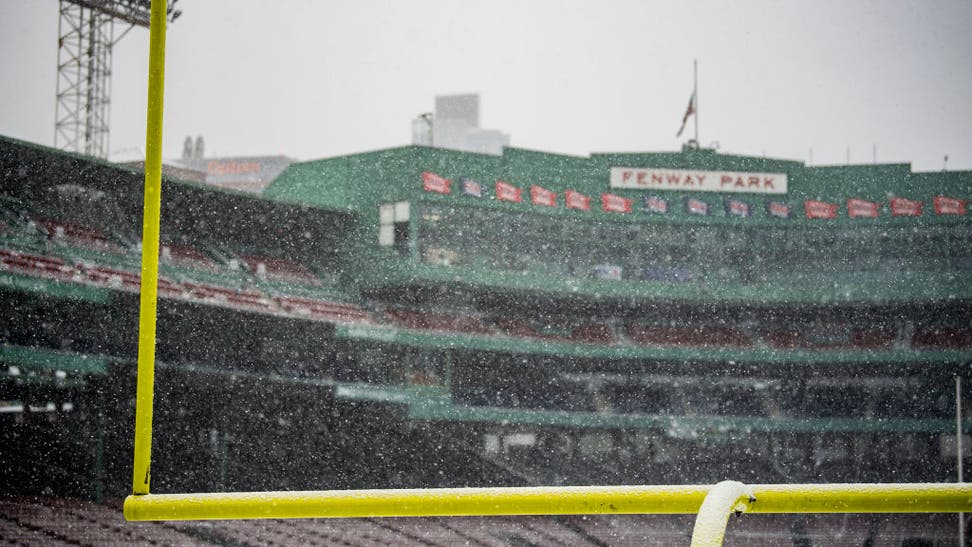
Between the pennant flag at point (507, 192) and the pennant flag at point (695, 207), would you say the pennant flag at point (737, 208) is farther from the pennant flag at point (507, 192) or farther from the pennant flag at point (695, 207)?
the pennant flag at point (507, 192)

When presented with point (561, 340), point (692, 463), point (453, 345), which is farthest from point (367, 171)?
point (692, 463)

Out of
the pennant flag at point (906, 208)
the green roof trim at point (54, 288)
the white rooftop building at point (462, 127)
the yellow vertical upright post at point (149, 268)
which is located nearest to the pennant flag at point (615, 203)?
the pennant flag at point (906, 208)

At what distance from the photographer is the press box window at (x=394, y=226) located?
969 inches

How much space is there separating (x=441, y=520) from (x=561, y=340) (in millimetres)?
8375

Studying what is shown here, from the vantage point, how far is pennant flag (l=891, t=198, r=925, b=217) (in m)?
28.3

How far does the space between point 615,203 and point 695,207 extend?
3.02 m

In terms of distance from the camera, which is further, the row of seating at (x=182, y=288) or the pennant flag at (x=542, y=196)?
the pennant flag at (x=542, y=196)

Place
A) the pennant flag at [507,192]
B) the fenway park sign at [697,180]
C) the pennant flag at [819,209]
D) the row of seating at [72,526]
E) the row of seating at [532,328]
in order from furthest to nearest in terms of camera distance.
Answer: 1. the pennant flag at [819,209]
2. the fenway park sign at [697,180]
3. the pennant flag at [507,192]
4. the row of seating at [532,328]
5. the row of seating at [72,526]

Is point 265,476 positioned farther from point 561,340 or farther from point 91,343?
point 561,340

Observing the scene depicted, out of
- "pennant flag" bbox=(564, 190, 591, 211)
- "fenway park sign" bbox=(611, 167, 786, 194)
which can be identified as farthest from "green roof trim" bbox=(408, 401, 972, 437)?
"fenway park sign" bbox=(611, 167, 786, 194)

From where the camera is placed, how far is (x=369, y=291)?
25.2 meters

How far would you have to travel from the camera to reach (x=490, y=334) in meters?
24.1

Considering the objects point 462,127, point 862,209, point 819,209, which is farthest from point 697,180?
point 462,127

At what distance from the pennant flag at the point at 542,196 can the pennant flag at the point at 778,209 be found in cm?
818
